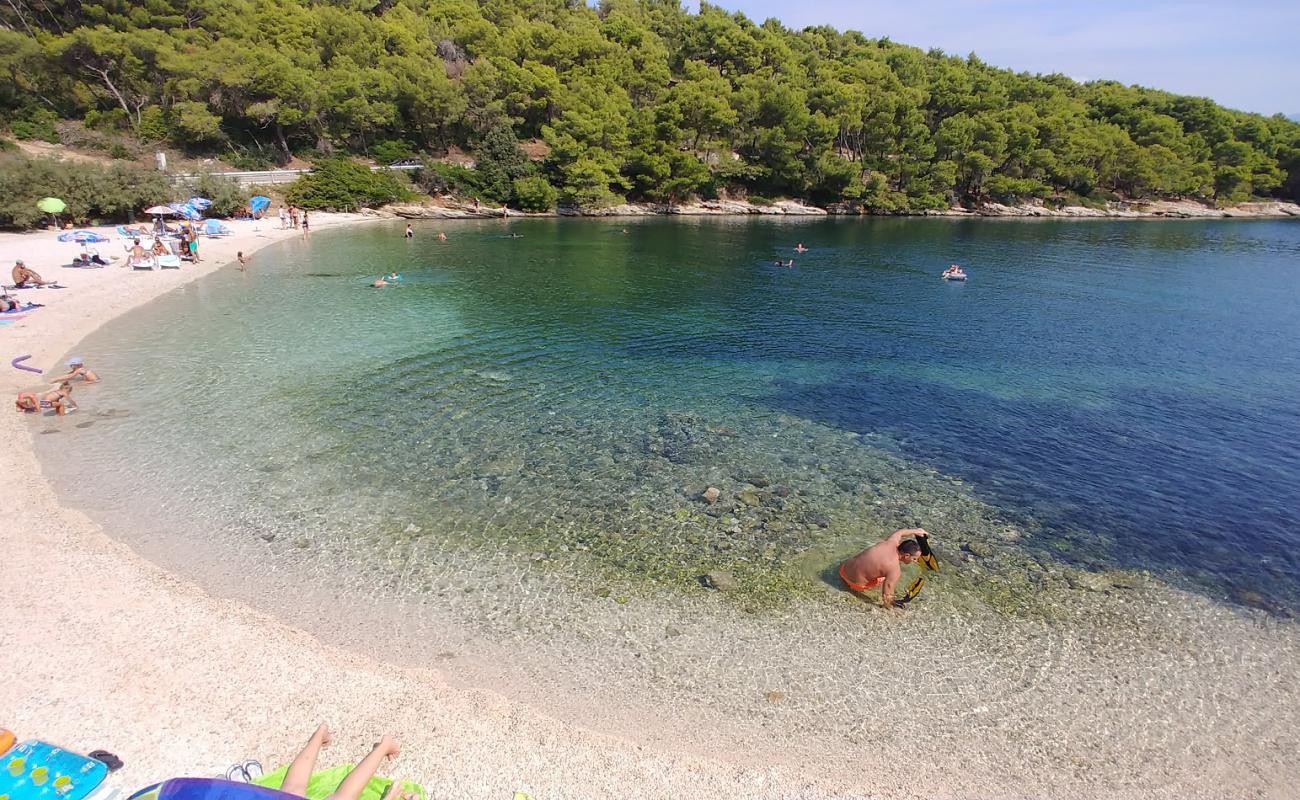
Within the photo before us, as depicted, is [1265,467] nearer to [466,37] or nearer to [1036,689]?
[1036,689]

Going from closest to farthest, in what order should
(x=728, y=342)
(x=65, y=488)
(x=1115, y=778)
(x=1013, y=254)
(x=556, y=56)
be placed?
1. (x=1115, y=778)
2. (x=65, y=488)
3. (x=728, y=342)
4. (x=1013, y=254)
5. (x=556, y=56)

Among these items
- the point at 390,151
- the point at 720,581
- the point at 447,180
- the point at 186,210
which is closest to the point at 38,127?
the point at 390,151

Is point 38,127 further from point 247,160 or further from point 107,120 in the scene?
point 247,160

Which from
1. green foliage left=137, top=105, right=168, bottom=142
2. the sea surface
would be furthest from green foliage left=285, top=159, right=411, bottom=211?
the sea surface

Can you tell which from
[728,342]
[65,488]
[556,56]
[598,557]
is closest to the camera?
[598,557]

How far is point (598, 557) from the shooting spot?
11047 mm

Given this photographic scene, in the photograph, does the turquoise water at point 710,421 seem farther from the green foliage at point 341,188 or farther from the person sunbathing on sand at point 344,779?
the green foliage at point 341,188

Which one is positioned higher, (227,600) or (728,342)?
(728,342)

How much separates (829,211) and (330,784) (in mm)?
94469

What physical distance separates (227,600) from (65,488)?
613 centimetres

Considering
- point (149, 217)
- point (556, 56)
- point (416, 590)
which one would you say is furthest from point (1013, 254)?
point (149, 217)

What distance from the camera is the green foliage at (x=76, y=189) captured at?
124ft

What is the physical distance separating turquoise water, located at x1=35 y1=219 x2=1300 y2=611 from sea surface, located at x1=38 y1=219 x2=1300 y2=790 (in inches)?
4.3

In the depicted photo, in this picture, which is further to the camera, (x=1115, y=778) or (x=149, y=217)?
(x=149, y=217)
